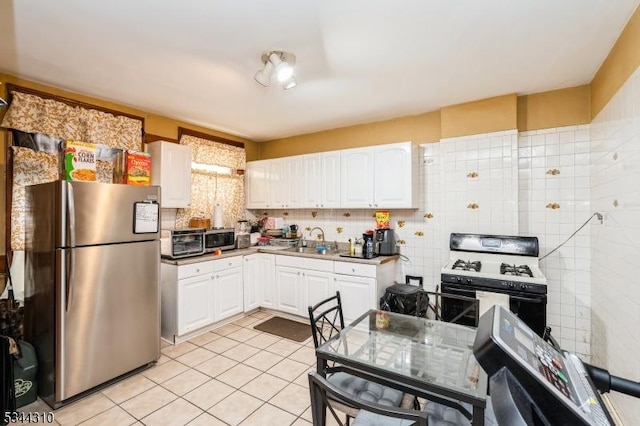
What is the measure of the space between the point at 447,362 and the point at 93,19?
9.12 feet

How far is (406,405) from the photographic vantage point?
1.62 meters

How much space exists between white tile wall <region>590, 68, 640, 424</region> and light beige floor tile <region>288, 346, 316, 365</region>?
219cm

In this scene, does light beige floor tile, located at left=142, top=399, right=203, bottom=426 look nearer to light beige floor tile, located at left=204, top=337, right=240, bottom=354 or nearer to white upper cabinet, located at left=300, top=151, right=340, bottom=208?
light beige floor tile, located at left=204, top=337, right=240, bottom=354

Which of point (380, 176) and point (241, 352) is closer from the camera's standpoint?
point (241, 352)

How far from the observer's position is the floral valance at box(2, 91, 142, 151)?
252 centimetres

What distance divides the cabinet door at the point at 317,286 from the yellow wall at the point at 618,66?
2.85 meters

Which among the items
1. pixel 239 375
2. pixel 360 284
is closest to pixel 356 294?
pixel 360 284

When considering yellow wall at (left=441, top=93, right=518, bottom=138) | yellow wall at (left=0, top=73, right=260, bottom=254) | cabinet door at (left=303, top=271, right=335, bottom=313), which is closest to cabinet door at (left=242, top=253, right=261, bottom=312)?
cabinet door at (left=303, top=271, right=335, bottom=313)

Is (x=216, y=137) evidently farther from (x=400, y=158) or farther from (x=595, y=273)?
(x=595, y=273)

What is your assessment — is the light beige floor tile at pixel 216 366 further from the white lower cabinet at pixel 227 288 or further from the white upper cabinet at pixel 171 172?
the white upper cabinet at pixel 171 172

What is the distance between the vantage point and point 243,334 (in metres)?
3.40

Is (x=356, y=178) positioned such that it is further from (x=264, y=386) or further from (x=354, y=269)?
(x=264, y=386)

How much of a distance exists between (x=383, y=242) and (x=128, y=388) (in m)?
2.70

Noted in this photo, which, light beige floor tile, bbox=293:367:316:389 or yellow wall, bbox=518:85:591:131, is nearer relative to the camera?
light beige floor tile, bbox=293:367:316:389
